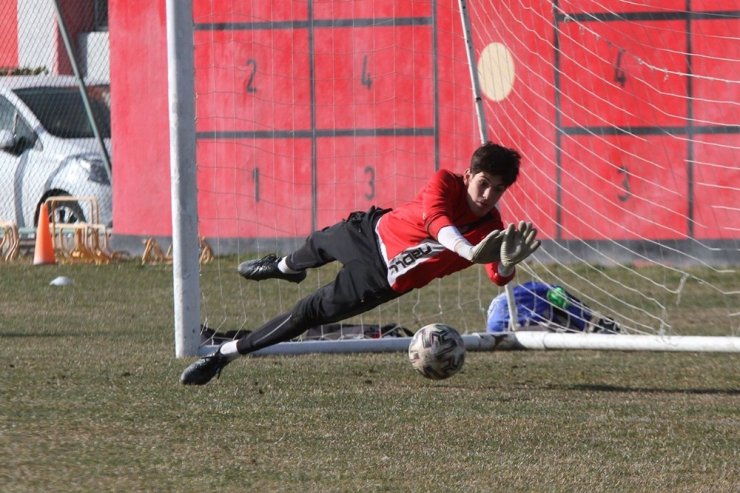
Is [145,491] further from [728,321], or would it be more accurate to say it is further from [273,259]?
[728,321]

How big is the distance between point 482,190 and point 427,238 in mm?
408

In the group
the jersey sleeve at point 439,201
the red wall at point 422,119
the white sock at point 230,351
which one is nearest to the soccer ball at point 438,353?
the jersey sleeve at point 439,201

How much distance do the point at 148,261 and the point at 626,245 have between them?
545 cm

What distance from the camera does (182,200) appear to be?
29.2ft

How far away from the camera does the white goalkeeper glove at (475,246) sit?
6.67 metres

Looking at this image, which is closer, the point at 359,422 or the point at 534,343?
the point at 359,422

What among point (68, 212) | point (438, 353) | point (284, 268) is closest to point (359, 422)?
point (438, 353)

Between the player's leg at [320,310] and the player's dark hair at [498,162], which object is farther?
the player's leg at [320,310]

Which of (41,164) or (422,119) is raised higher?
(422,119)

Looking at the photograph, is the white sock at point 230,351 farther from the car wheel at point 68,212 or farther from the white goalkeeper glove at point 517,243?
the car wheel at point 68,212

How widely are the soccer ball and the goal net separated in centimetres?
594

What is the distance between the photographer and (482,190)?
7273 millimetres

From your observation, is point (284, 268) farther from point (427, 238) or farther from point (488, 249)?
point (488, 249)

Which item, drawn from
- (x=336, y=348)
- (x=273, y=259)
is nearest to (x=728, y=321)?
(x=336, y=348)
